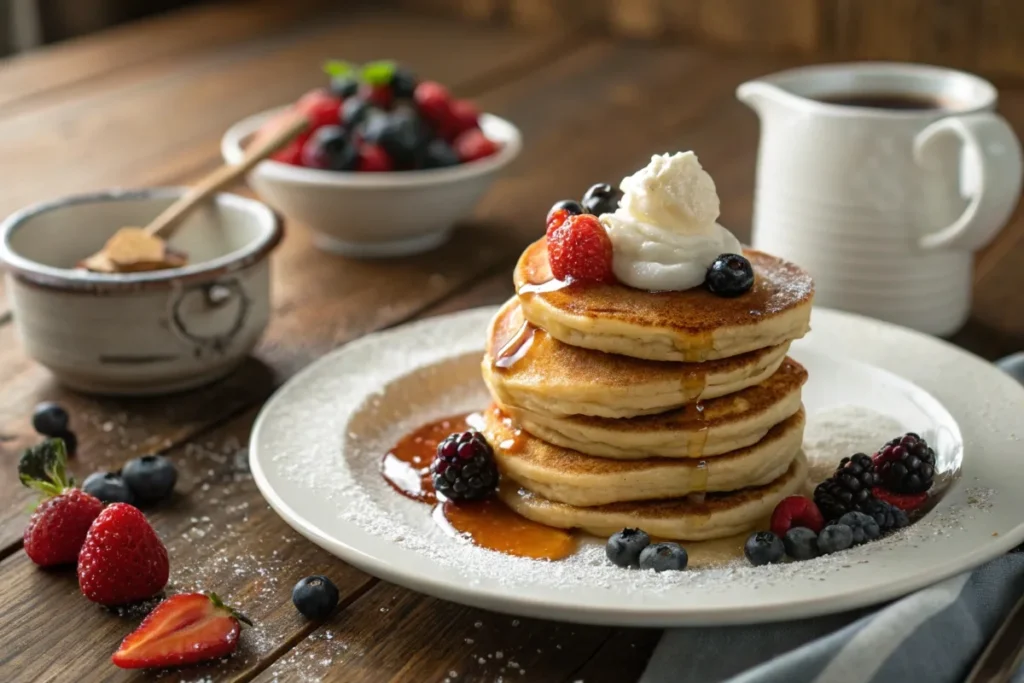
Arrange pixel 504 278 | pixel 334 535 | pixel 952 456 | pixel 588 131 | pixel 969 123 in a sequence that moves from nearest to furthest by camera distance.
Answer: pixel 334 535 → pixel 952 456 → pixel 969 123 → pixel 504 278 → pixel 588 131

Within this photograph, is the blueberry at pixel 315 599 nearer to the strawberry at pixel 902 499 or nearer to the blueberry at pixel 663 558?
the blueberry at pixel 663 558

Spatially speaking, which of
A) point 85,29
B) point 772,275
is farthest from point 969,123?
point 85,29

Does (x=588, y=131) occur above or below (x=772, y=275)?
below

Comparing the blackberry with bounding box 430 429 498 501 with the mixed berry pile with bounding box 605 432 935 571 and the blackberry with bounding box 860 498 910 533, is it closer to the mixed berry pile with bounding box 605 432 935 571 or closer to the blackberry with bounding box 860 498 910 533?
the mixed berry pile with bounding box 605 432 935 571

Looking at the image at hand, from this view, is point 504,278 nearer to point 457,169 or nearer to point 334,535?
point 457,169

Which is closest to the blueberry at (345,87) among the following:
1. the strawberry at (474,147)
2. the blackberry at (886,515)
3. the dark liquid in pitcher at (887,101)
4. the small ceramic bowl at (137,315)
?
the strawberry at (474,147)

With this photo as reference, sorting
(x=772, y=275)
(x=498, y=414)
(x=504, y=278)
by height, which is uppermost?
(x=772, y=275)

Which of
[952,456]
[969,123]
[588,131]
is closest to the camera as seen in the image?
[952,456]
